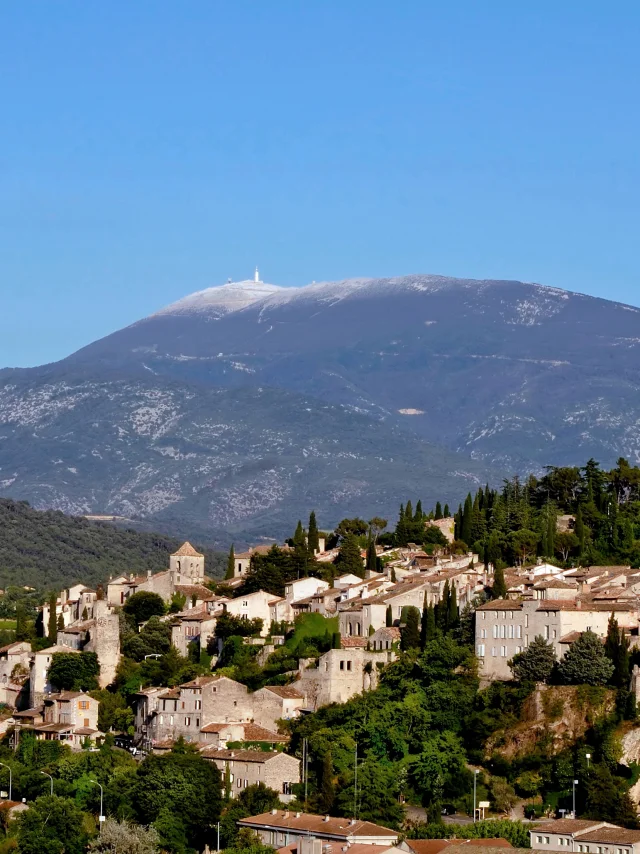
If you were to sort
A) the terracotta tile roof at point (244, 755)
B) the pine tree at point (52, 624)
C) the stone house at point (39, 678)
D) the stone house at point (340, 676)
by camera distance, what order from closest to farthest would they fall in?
the terracotta tile roof at point (244, 755), the stone house at point (340, 676), the stone house at point (39, 678), the pine tree at point (52, 624)

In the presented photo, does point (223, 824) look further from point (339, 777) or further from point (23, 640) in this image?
point (23, 640)

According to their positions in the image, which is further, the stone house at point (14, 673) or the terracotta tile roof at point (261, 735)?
the stone house at point (14, 673)

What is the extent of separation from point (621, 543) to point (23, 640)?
108ft

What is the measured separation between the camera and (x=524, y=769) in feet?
257

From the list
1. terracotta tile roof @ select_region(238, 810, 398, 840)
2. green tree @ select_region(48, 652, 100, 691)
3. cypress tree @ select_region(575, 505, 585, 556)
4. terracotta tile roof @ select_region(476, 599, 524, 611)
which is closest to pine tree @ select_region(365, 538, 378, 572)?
cypress tree @ select_region(575, 505, 585, 556)

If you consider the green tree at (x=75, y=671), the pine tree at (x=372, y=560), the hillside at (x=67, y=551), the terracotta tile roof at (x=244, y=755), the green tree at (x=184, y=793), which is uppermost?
the hillside at (x=67, y=551)

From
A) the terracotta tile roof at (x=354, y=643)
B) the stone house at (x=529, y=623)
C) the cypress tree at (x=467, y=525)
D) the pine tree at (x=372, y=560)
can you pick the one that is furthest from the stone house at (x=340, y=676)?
the cypress tree at (x=467, y=525)

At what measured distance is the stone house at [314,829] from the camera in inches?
2815

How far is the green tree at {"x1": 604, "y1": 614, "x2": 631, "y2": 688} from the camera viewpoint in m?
79.4

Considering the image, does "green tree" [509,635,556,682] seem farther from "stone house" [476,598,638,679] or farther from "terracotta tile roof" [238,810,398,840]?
"terracotta tile roof" [238,810,398,840]

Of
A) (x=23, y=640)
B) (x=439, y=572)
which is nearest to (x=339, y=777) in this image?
(x=439, y=572)

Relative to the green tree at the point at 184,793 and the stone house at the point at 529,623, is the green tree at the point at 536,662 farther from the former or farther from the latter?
the green tree at the point at 184,793

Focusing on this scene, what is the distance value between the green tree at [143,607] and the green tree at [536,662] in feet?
89.8

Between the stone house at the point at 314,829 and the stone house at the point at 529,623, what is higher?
the stone house at the point at 529,623
